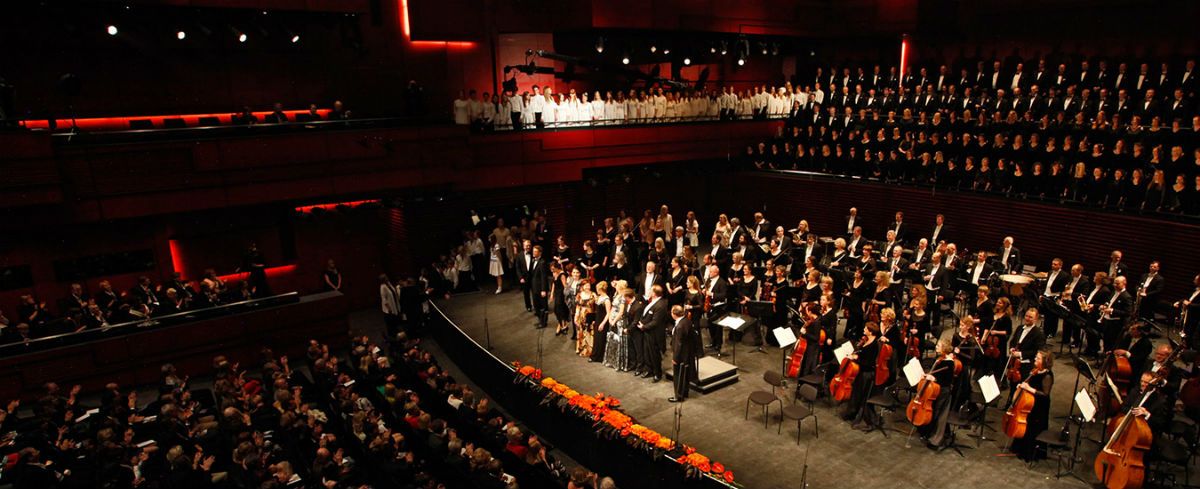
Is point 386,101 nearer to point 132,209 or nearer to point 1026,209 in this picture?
point 132,209

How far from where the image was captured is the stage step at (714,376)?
9.21 metres

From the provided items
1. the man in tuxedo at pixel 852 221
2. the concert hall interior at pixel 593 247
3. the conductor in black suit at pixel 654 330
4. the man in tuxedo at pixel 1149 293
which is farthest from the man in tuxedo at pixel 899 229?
the conductor in black suit at pixel 654 330

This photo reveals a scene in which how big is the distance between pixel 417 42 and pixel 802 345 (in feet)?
36.8

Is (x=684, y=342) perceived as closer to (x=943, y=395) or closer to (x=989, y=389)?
(x=943, y=395)

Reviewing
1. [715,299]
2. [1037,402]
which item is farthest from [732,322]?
[1037,402]

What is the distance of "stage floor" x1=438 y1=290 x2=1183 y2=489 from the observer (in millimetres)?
7035

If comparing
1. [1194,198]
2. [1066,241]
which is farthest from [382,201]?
[1194,198]

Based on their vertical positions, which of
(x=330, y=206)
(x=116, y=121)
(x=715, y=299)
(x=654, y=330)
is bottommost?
(x=654, y=330)

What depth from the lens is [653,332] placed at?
9.41 m

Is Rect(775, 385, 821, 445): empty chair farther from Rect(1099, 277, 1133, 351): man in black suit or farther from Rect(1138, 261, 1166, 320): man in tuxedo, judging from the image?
Rect(1138, 261, 1166, 320): man in tuxedo

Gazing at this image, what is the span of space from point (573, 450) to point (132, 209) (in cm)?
836

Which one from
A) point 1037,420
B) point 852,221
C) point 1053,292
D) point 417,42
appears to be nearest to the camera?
point 1037,420

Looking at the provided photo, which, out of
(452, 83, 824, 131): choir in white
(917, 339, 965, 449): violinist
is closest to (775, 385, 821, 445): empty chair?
(917, 339, 965, 449): violinist

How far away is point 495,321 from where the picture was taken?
503 inches
